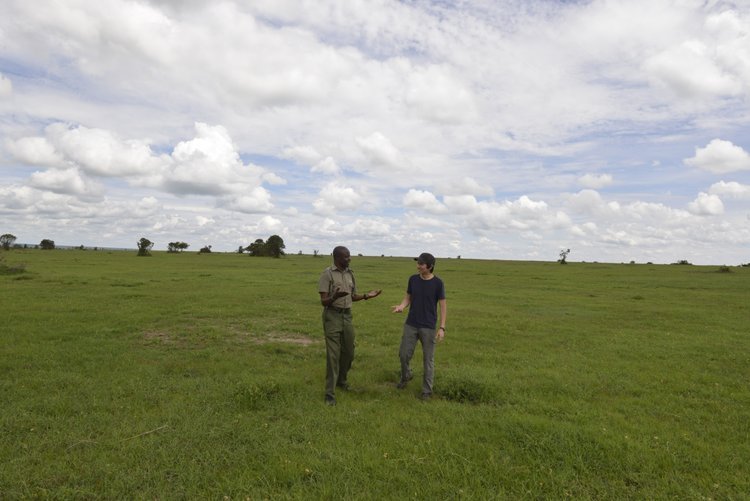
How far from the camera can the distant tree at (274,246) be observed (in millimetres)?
95312

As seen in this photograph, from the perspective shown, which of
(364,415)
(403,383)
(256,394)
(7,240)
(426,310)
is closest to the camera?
(364,415)

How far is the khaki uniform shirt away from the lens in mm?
8648

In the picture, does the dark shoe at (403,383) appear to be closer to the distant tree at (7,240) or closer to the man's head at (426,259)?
the man's head at (426,259)

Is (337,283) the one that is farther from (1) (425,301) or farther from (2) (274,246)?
(2) (274,246)

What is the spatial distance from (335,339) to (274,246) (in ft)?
293

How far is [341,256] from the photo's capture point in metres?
8.74

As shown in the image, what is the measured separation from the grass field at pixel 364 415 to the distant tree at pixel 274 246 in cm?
7872

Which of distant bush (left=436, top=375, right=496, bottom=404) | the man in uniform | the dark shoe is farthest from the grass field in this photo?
the man in uniform

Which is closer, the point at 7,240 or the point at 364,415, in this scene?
the point at 364,415

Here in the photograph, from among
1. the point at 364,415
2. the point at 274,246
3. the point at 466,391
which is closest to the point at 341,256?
the point at 364,415

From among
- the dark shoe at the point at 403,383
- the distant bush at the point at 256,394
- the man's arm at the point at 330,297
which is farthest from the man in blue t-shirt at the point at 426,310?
the distant bush at the point at 256,394

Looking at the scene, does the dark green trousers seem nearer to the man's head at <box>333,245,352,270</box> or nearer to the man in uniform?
the man in uniform

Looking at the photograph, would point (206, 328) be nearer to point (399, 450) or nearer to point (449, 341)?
point (449, 341)

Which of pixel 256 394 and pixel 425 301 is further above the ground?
pixel 425 301
